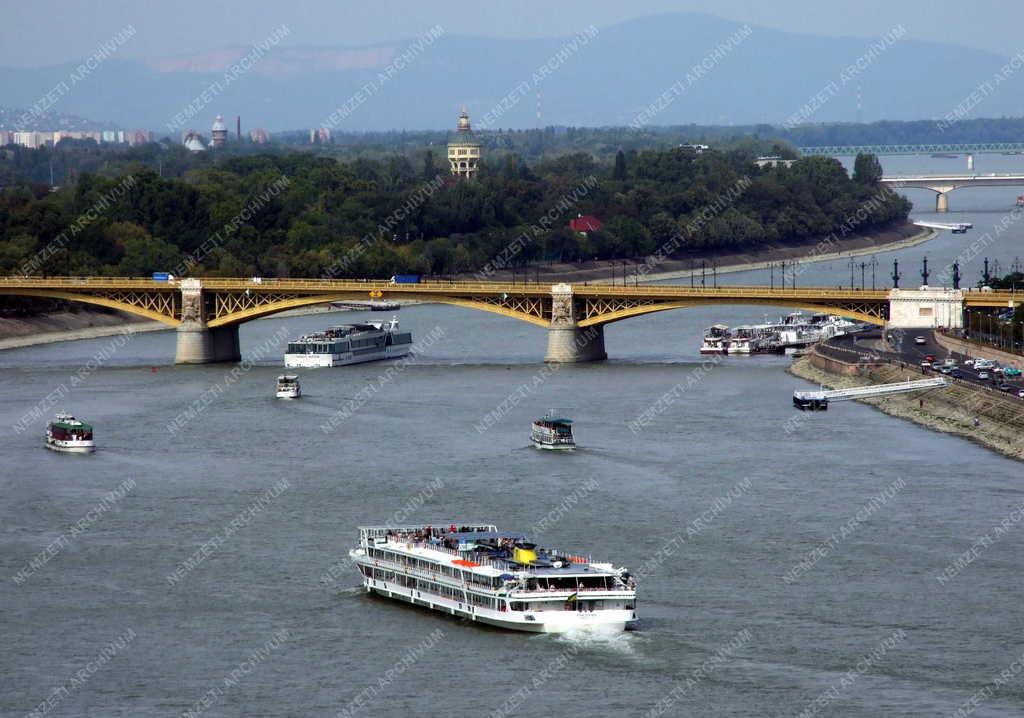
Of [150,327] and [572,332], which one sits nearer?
[572,332]

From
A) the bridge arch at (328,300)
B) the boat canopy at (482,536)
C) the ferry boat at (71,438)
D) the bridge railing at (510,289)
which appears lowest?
the ferry boat at (71,438)

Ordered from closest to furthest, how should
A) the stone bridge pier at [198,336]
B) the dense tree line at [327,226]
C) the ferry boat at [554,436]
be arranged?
the ferry boat at [554,436] → the stone bridge pier at [198,336] → the dense tree line at [327,226]

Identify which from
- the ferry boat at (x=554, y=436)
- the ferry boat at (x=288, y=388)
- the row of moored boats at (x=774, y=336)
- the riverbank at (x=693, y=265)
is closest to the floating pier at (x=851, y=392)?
the ferry boat at (x=554, y=436)

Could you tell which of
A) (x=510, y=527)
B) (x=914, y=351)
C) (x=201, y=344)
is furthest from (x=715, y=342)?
(x=510, y=527)

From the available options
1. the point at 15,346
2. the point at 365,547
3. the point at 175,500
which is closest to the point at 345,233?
the point at 15,346

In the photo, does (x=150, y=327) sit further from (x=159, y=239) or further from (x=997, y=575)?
(x=997, y=575)

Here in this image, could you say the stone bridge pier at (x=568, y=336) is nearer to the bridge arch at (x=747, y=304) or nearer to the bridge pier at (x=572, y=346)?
the bridge pier at (x=572, y=346)

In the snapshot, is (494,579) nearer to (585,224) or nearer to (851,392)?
(851,392)
